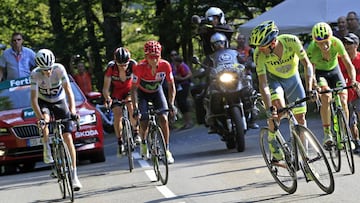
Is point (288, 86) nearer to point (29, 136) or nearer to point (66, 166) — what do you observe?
point (66, 166)

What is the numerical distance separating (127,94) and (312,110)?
8.55 metres

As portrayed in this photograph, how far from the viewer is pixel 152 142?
1308 centimetres

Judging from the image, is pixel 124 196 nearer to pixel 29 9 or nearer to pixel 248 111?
pixel 248 111

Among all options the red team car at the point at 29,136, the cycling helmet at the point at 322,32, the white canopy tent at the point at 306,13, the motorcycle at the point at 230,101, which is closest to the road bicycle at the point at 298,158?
the cycling helmet at the point at 322,32

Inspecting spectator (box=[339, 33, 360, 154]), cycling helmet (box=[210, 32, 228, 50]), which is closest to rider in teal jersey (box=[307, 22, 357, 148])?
spectator (box=[339, 33, 360, 154])

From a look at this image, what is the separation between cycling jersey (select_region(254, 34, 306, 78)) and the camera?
1103cm

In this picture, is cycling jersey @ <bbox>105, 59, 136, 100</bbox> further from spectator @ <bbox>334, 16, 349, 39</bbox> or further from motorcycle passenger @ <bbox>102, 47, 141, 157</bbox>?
spectator @ <bbox>334, 16, 349, 39</bbox>

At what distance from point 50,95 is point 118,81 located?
2.87m

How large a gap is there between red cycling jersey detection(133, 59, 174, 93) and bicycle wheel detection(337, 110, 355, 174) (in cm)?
280

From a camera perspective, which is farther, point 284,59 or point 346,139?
point 346,139

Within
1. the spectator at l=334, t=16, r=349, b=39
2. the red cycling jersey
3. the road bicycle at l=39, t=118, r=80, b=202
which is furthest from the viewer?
the spectator at l=334, t=16, r=349, b=39

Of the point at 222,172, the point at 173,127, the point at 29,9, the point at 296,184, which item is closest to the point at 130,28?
the point at 29,9

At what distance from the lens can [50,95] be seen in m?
12.4

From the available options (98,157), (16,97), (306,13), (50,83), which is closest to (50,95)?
(50,83)
